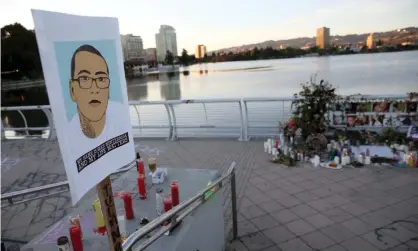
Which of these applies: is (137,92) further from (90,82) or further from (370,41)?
(370,41)

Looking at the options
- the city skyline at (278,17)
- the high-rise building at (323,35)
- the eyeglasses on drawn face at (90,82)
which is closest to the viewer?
the eyeglasses on drawn face at (90,82)

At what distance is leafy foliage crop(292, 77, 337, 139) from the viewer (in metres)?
5.16

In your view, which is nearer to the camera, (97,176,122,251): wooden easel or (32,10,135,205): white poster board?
(32,10,135,205): white poster board

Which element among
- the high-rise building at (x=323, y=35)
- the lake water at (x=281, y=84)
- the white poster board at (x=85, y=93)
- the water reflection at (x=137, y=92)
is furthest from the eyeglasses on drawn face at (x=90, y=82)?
the high-rise building at (x=323, y=35)

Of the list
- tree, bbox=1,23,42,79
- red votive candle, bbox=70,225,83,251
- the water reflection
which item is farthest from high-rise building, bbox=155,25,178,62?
red votive candle, bbox=70,225,83,251

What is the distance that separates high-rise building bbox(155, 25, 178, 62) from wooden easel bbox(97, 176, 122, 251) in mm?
92090

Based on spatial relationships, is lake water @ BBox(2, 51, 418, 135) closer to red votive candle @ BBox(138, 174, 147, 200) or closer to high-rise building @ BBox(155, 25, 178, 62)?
red votive candle @ BBox(138, 174, 147, 200)

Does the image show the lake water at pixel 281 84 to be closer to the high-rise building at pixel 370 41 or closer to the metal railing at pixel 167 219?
the high-rise building at pixel 370 41

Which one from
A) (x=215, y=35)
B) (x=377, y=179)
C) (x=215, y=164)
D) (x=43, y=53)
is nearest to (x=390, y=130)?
(x=377, y=179)

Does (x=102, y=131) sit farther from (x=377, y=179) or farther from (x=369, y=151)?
(x=369, y=151)

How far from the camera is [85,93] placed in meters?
1.14

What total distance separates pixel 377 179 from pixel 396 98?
1.89 metres

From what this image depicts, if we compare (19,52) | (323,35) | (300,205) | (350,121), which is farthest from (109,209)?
(323,35)

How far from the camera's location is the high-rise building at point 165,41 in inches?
3541
